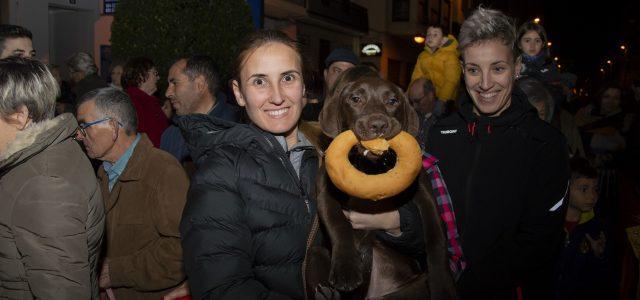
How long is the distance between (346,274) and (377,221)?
0.32 meters

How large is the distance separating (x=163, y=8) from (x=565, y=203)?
5391 millimetres

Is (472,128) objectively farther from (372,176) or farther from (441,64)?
(441,64)

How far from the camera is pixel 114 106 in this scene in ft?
12.2

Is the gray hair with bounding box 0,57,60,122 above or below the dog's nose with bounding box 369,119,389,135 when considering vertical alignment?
above

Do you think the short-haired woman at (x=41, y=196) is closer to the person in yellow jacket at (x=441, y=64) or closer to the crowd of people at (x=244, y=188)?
the crowd of people at (x=244, y=188)

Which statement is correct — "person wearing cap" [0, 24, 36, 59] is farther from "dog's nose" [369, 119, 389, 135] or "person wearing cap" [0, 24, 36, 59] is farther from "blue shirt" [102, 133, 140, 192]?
"dog's nose" [369, 119, 389, 135]

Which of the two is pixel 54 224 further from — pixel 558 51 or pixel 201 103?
pixel 558 51

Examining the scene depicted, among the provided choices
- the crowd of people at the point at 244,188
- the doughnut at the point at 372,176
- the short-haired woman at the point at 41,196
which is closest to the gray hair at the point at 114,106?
the crowd of people at the point at 244,188

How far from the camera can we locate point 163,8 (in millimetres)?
6125

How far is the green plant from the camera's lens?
6160 millimetres

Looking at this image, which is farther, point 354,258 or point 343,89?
point 343,89

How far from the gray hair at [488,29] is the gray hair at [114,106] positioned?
2614 mm

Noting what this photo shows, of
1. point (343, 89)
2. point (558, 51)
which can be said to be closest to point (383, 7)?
point (343, 89)

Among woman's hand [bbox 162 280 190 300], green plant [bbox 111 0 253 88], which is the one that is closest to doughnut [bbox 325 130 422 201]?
woman's hand [bbox 162 280 190 300]
